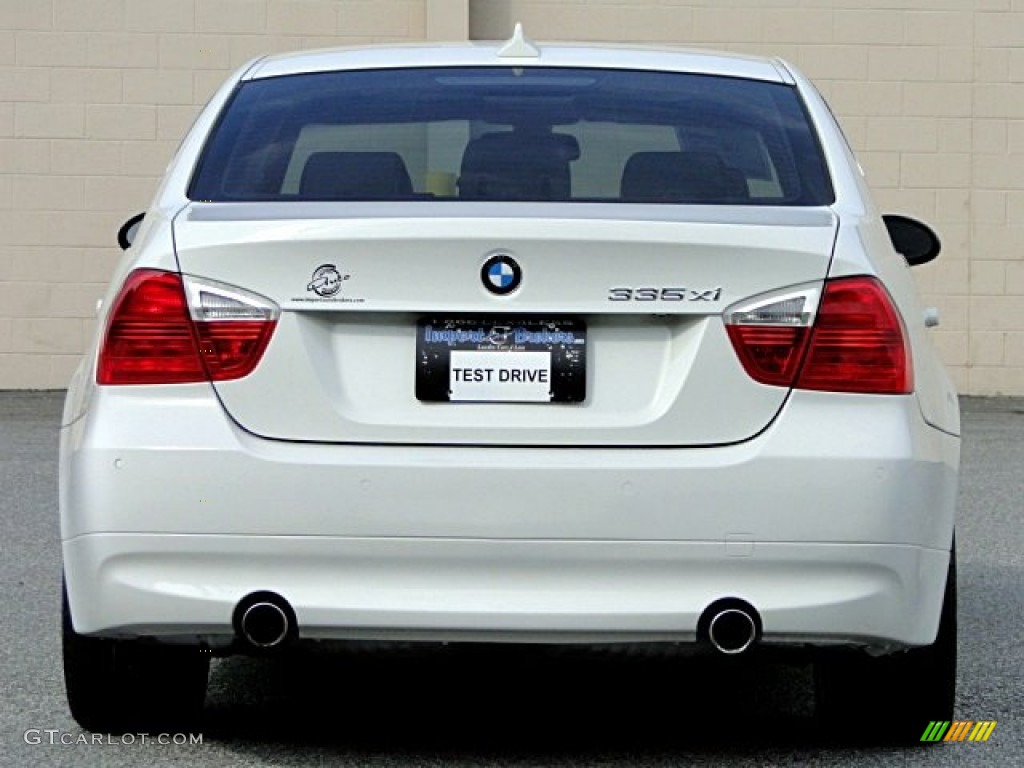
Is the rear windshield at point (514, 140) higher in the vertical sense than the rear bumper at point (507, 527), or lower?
higher

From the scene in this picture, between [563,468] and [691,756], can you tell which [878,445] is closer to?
[563,468]

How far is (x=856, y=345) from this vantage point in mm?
4504

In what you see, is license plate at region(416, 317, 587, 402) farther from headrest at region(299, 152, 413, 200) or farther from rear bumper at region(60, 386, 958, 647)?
headrest at region(299, 152, 413, 200)

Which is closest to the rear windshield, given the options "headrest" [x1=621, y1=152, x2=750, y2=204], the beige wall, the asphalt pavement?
"headrest" [x1=621, y1=152, x2=750, y2=204]

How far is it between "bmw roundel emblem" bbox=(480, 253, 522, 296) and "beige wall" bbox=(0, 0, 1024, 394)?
11.4m

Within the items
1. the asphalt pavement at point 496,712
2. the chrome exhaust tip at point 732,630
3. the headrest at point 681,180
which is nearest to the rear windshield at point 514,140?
the headrest at point 681,180

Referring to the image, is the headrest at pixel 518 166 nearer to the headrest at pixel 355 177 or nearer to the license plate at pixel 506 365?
the headrest at pixel 355 177

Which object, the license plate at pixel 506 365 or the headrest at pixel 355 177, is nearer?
the license plate at pixel 506 365

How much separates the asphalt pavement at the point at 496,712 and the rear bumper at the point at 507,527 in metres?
0.17

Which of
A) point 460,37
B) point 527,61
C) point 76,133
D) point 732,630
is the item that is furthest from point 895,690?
point 76,133

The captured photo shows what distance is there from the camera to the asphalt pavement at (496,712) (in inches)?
199

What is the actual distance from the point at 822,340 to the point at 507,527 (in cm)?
72

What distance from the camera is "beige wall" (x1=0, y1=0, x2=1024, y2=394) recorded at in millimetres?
15789

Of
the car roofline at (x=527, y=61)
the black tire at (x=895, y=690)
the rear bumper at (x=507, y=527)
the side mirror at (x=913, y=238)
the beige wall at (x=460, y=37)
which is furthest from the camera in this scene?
the beige wall at (x=460, y=37)
